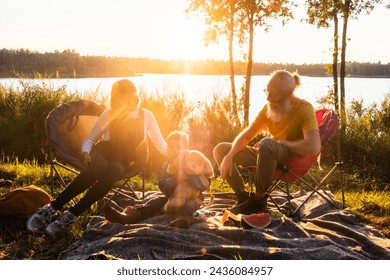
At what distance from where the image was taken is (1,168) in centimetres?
546

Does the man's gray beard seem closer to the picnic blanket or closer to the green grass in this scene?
the picnic blanket

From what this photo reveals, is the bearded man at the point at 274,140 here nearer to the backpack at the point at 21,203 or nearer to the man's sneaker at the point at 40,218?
the man's sneaker at the point at 40,218

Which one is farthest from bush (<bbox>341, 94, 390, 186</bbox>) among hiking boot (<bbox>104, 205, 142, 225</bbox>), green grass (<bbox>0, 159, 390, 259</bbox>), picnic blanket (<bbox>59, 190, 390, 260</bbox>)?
hiking boot (<bbox>104, 205, 142, 225</bbox>)

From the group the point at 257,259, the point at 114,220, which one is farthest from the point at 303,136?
the point at 114,220

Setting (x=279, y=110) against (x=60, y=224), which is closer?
(x=60, y=224)

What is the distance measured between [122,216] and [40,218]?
1.93 feet

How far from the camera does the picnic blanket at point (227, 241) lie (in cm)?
302

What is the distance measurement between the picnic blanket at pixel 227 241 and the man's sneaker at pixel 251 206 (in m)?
0.21

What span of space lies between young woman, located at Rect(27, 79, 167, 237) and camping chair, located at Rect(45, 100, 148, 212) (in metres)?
0.17

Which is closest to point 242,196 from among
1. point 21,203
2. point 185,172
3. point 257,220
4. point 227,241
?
point 257,220

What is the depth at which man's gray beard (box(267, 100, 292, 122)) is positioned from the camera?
3.78 meters

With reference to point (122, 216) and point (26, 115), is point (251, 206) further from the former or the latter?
point (26, 115)

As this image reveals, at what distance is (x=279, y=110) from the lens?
380 cm

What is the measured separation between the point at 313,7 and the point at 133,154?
8072 mm
